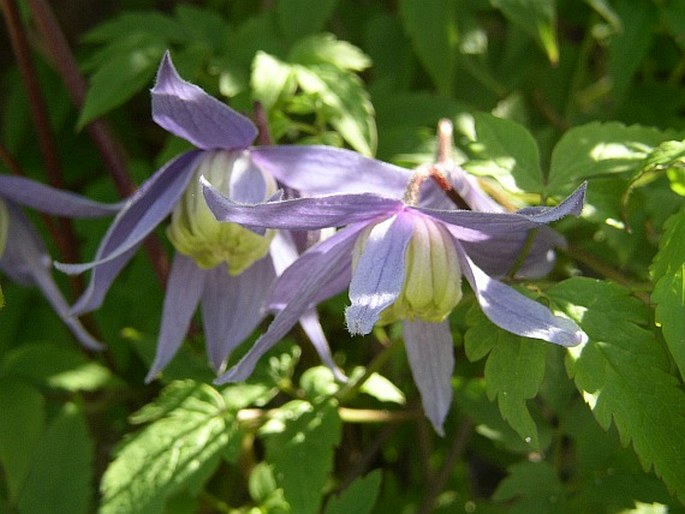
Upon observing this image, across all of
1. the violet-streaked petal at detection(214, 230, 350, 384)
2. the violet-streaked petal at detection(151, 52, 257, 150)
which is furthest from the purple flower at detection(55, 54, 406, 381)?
the violet-streaked petal at detection(214, 230, 350, 384)

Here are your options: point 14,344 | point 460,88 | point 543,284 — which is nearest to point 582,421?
point 543,284

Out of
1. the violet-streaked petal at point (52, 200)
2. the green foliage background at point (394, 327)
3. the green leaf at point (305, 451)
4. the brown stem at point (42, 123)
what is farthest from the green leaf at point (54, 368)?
the green leaf at point (305, 451)

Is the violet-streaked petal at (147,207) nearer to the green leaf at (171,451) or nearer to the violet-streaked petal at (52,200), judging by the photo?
the violet-streaked petal at (52,200)

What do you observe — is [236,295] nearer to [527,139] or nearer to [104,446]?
[527,139]

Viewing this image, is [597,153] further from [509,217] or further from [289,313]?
[289,313]

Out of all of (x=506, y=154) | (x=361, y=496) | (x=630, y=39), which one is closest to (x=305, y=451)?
(x=361, y=496)

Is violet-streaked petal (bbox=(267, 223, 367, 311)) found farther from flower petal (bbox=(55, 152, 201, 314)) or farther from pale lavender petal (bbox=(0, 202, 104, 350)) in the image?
pale lavender petal (bbox=(0, 202, 104, 350))
